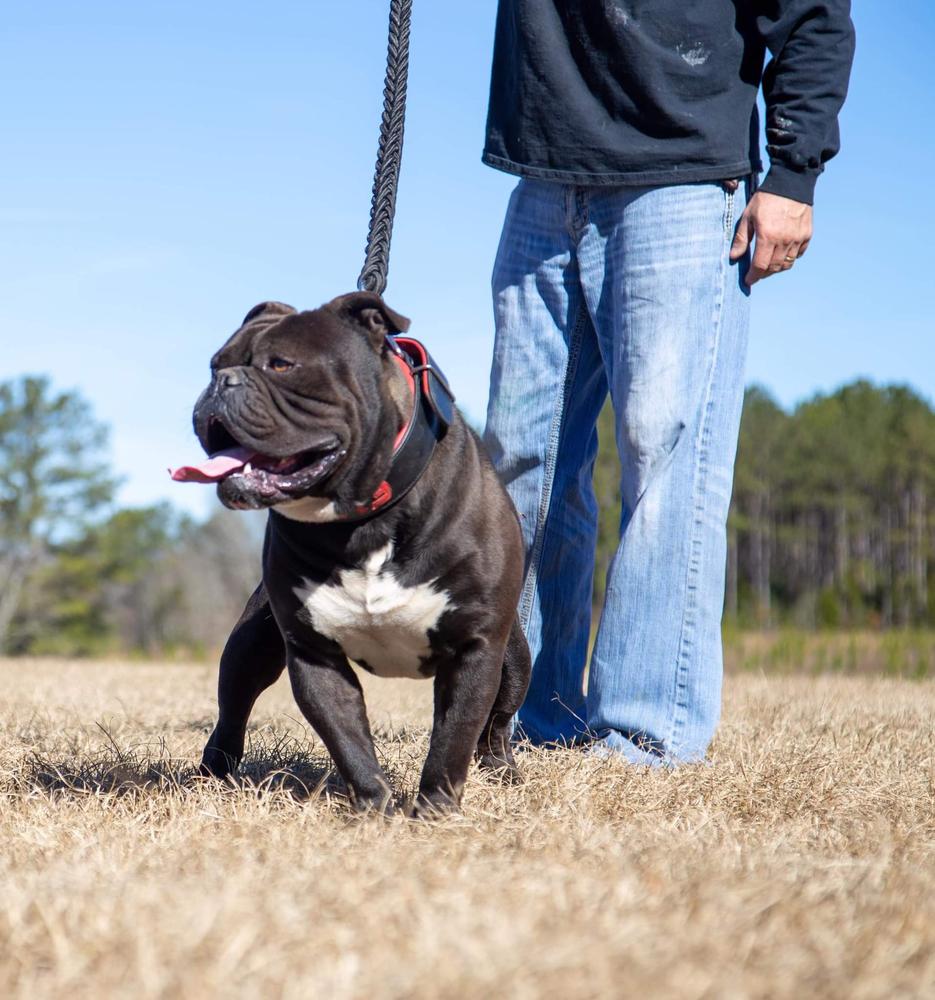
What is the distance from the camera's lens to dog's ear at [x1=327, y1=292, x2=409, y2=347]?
300 centimetres

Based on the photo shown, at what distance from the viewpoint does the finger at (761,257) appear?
363cm

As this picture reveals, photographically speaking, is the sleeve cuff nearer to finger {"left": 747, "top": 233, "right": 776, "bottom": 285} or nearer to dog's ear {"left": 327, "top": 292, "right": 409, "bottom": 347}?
finger {"left": 747, "top": 233, "right": 776, "bottom": 285}

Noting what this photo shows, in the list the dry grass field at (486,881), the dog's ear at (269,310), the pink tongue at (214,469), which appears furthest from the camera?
the dog's ear at (269,310)

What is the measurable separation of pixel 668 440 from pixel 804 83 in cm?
116

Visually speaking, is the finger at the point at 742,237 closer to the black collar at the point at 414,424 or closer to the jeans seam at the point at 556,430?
the jeans seam at the point at 556,430

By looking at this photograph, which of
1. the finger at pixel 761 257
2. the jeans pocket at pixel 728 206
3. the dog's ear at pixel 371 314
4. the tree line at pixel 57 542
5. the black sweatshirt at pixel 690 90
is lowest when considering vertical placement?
the tree line at pixel 57 542

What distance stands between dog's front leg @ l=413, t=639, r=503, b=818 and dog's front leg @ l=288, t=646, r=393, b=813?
5.1 inches

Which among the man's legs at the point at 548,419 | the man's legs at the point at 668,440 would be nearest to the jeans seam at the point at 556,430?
the man's legs at the point at 548,419

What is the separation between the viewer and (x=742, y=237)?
3697mm

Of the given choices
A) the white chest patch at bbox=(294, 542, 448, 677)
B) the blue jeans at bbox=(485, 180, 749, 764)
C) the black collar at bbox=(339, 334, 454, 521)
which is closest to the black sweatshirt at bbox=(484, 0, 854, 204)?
the blue jeans at bbox=(485, 180, 749, 764)

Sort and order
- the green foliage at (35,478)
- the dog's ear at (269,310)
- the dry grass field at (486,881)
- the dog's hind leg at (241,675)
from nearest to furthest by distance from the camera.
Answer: the dry grass field at (486,881) → the dog's ear at (269,310) → the dog's hind leg at (241,675) → the green foliage at (35,478)

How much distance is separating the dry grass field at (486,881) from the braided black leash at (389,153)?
4.98 ft

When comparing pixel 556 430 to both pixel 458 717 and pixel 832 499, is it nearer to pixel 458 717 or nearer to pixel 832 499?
pixel 458 717

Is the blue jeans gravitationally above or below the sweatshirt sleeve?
below
